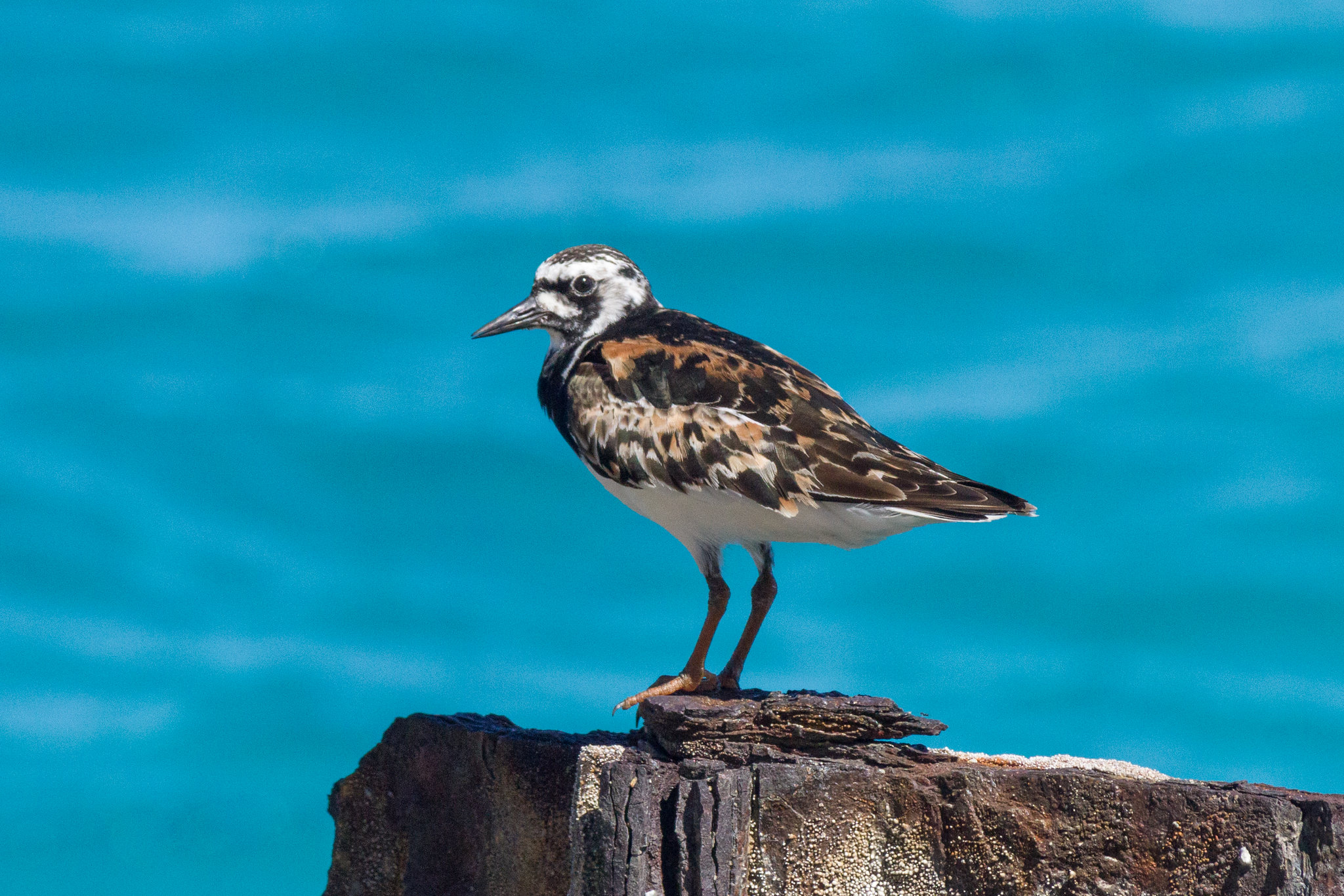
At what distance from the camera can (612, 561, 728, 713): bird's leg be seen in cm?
988

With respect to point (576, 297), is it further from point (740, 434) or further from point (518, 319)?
point (740, 434)

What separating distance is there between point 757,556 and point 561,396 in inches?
75.6

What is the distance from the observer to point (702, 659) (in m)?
10.1

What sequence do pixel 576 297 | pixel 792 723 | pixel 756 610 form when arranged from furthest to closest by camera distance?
pixel 576 297, pixel 756 610, pixel 792 723

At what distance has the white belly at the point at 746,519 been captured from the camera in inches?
364

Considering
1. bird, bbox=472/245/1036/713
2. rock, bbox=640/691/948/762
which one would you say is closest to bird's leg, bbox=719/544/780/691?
bird, bbox=472/245/1036/713

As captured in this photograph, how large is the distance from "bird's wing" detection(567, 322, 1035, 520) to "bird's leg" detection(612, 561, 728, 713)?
1081 mm

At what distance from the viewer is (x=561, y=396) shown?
10.5 m

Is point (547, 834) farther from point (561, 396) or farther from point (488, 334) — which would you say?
point (488, 334)

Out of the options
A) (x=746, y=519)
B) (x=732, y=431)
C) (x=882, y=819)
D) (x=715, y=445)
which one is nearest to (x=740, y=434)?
(x=732, y=431)

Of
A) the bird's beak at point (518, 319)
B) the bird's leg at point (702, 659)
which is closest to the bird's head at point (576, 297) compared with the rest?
the bird's beak at point (518, 319)

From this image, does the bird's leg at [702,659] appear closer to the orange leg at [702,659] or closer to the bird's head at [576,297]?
the orange leg at [702,659]

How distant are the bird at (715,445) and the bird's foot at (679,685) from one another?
0.4 inches

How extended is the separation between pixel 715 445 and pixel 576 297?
231cm
